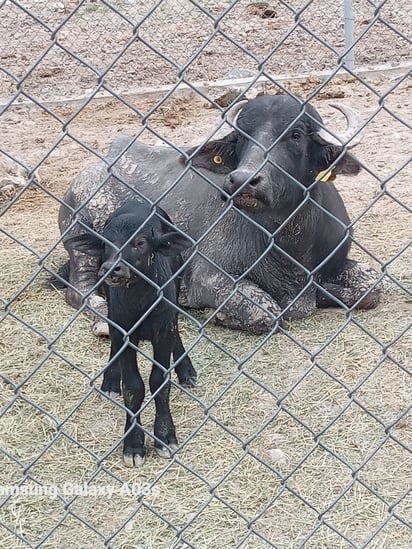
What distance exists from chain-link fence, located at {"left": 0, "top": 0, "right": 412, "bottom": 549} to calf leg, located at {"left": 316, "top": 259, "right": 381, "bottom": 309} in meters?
0.01

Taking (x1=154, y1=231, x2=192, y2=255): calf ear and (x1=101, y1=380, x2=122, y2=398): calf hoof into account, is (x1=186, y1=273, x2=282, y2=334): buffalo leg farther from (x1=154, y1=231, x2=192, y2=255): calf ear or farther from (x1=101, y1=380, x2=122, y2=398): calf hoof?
(x1=154, y1=231, x2=192, y2=255): calf ear

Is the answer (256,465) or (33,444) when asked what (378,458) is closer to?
(256,465)

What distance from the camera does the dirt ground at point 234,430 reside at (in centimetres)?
353

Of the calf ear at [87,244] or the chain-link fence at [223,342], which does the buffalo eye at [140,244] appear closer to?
the calf ear at [87,244]

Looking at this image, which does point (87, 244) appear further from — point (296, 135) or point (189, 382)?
point (296, 135)

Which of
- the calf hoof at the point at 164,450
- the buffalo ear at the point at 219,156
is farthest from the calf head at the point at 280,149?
the calf hoof at the point at 164,450

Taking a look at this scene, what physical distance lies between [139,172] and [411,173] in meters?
2.49

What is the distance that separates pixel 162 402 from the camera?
4324mm

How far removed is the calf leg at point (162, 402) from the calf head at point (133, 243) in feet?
1.24

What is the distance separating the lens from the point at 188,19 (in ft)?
39.1

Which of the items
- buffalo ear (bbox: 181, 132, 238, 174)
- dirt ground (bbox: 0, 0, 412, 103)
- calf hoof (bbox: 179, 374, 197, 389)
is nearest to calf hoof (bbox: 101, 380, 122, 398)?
calf hoof (bbox: 179, 374, 197, 389)

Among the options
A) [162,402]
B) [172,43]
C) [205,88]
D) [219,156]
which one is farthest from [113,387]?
[172,43]

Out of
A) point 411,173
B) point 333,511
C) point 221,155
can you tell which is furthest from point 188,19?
point 333,511

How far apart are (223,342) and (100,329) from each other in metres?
0.74
